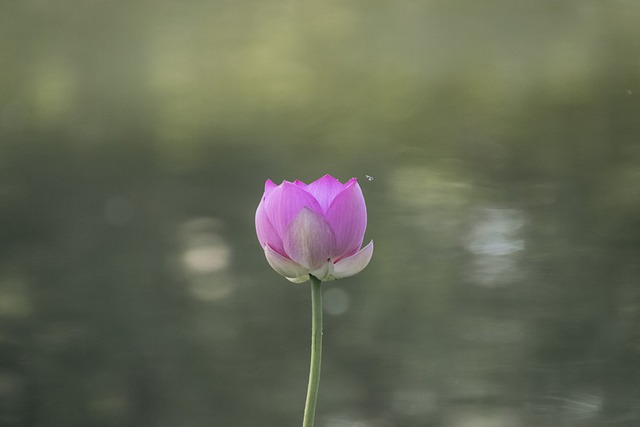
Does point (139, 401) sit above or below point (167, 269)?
below

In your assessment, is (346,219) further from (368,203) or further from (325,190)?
(368,203)

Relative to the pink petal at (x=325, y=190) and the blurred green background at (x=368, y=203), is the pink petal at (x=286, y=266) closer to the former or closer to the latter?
the pink petal at (x=325, y=190)

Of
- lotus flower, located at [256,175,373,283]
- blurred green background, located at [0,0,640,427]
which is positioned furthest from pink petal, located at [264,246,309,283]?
blurred green background, located at [0,0,640,427]

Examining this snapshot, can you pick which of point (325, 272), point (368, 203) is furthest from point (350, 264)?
point (368, 203)

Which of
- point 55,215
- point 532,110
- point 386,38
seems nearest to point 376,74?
point 386,38

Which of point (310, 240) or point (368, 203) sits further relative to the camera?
point (368, 203)

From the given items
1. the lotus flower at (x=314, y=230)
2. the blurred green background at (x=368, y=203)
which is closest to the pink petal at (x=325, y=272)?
the lotus flower at (x=314, y=230)

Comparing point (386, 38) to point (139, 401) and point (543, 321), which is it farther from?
point (139, 401)

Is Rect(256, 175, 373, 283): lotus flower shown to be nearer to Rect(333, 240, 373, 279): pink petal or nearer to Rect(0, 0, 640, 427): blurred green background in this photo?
Rect(333, 240, 373, 279): pink petal
